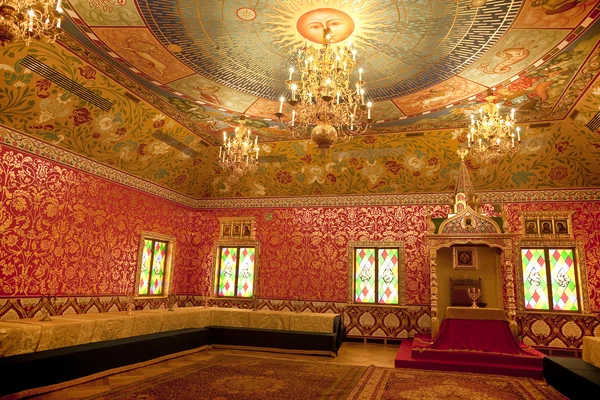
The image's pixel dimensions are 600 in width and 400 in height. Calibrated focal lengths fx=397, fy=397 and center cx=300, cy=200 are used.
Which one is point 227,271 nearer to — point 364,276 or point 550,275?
point 364,276

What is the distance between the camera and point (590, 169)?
9.05 metres

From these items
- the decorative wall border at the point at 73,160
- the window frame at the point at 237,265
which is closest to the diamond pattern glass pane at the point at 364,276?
the window frame at the point at 237,265

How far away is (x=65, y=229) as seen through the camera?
7.74m

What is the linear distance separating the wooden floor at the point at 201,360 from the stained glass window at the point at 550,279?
3.54 metres

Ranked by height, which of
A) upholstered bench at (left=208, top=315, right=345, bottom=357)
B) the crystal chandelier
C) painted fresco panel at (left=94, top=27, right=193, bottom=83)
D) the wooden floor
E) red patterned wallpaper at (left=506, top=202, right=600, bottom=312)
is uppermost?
painted fresco panel at (left=94, top=27, right=193, bottom=83)

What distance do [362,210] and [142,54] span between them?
22.2 ft

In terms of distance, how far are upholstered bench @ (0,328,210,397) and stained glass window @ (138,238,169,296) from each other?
2787 mm

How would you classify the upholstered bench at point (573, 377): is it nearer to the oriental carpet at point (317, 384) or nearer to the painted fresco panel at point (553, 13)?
the oriental carpet at point (317, 384)

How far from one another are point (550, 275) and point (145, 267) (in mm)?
10018

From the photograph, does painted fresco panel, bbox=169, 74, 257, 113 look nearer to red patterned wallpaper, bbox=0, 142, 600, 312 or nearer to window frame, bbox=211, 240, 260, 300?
red patterned wallpaper, bbox=0, 142, 600, 312

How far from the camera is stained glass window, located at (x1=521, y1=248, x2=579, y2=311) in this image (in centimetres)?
938

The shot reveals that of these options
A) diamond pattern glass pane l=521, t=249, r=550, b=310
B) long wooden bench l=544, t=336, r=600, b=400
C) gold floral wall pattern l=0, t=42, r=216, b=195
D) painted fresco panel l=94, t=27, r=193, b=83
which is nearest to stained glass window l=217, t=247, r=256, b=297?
gold floral wall pattern l=0, t=42, r=216, b=195

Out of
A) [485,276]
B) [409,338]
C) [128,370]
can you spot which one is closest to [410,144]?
[485,276]

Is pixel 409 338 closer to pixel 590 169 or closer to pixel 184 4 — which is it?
pixel 590 169
